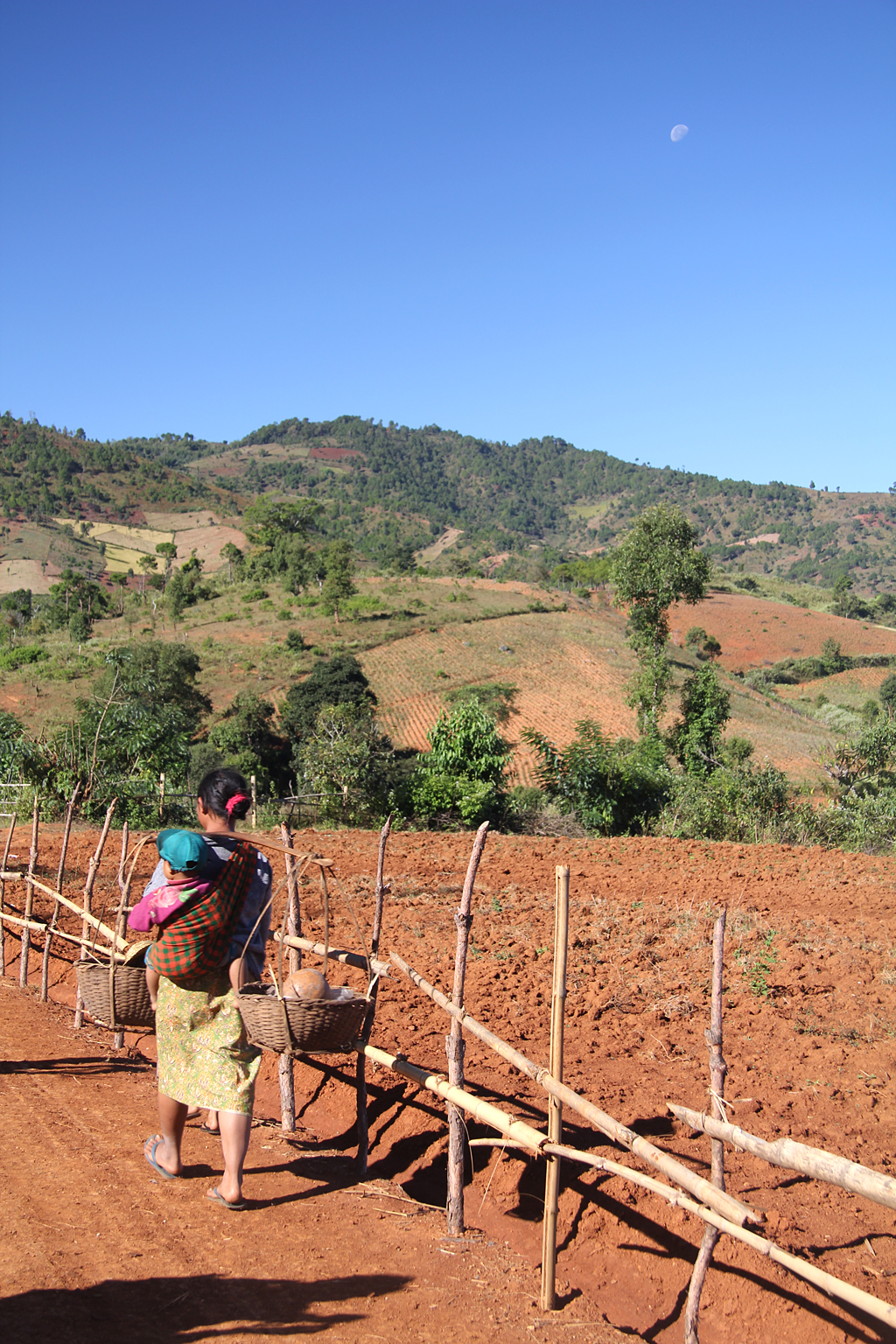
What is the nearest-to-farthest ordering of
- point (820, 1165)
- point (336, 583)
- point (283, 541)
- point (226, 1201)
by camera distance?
point (820, 1165) → point (226, 1201) → point (336, 583) → point (283, 541)

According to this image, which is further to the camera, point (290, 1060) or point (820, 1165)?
point (290, 1060)

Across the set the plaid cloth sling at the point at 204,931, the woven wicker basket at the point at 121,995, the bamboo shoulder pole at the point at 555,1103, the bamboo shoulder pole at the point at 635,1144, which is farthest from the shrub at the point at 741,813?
the plaid cloth sling at the point at 204,931

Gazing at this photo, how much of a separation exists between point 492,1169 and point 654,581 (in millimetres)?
24092

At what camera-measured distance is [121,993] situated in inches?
177

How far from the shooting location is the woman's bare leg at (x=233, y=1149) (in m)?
3.28

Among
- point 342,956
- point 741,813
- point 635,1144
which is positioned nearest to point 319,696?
point 741,813

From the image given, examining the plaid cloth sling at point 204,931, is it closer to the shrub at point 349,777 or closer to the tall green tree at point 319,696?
the shrub at point 349,777

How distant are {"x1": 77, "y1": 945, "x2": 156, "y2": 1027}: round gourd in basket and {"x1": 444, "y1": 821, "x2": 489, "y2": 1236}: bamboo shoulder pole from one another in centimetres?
166

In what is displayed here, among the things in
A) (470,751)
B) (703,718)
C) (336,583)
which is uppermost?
(336,583)

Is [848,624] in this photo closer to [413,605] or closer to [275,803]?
[413,605]

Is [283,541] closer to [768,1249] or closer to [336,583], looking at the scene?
[336,583]

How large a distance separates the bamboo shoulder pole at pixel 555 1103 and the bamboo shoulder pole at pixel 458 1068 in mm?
370

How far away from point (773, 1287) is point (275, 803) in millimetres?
13853

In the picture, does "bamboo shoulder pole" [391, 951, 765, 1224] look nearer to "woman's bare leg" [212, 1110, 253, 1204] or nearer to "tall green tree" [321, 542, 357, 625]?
"woman's bare leg" [212, 1110, 253, 1204]
